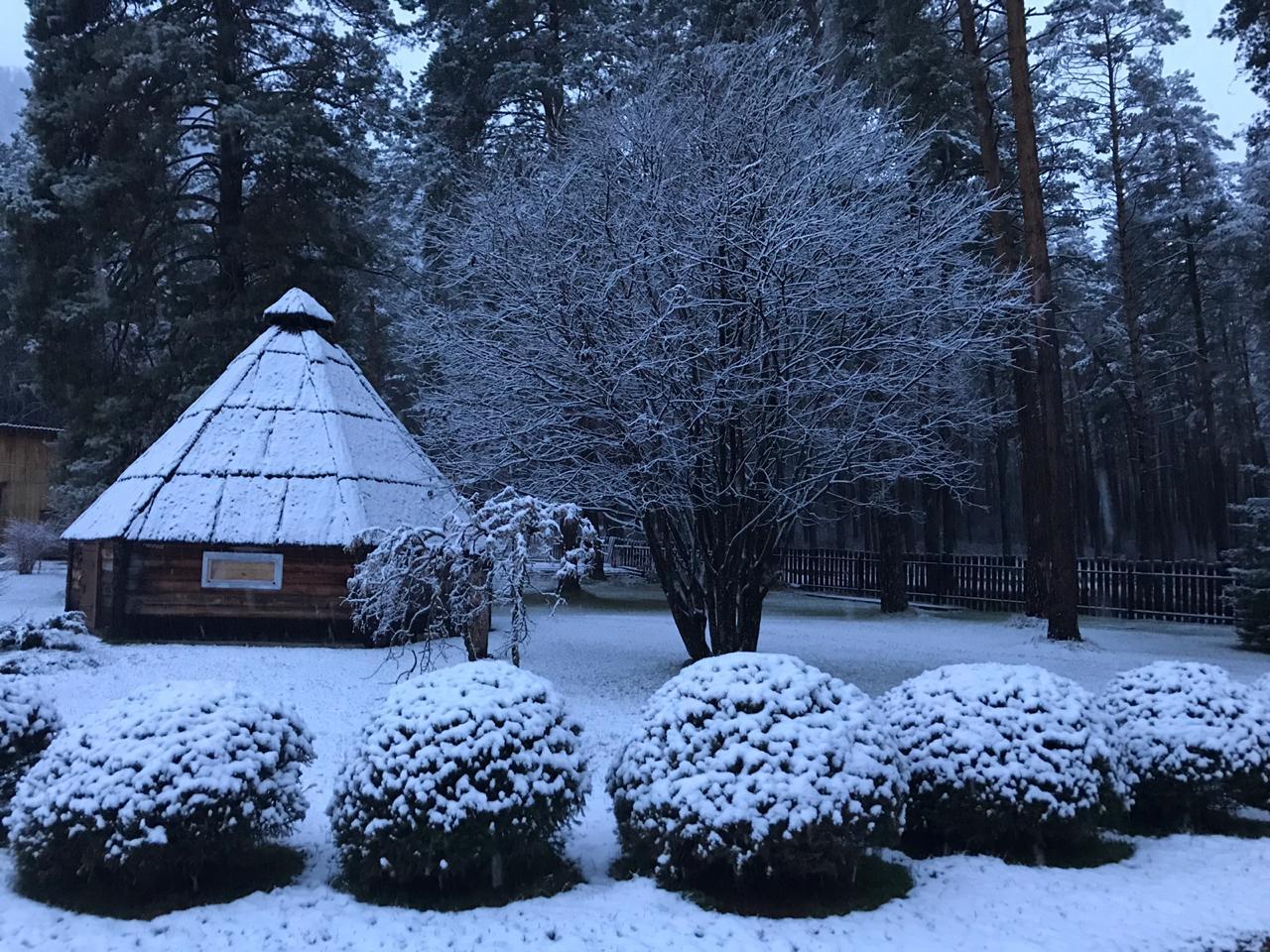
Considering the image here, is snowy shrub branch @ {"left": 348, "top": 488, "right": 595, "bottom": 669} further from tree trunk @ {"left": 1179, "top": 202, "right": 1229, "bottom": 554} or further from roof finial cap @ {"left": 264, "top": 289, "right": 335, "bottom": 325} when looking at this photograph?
tree trunk @ {"left": 1179, "top": 202, "right": 1229, "bottom": 554}

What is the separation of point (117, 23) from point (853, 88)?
16842 mm

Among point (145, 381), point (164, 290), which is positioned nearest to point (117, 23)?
point (164, 290)

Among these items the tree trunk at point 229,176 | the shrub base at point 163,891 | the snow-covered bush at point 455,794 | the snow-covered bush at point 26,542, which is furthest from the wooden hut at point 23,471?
the snow-covered bush at point 455,794

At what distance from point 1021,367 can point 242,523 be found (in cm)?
1320

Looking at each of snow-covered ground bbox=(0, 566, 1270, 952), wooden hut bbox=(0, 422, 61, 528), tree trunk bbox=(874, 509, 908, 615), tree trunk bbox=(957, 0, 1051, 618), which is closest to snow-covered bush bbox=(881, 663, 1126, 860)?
snow-covered ground bbox=(0, 566, 1270, 952)

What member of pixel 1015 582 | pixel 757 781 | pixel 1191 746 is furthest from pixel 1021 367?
pixel 757 781

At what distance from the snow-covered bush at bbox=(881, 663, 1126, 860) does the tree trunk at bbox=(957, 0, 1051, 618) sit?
418 inches

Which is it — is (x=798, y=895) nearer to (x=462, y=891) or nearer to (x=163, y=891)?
(x=462, y=891)

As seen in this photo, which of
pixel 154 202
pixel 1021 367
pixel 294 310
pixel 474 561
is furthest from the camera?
pixel 154 202

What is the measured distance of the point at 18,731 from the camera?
6.02 metres

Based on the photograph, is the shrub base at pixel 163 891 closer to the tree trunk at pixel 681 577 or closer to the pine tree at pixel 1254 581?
the tree trunk at pixel 681 577

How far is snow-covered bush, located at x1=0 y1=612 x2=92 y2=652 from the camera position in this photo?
12.6m

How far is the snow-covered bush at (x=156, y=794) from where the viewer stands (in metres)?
4.89

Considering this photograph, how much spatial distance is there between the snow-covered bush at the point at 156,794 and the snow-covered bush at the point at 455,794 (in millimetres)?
459
